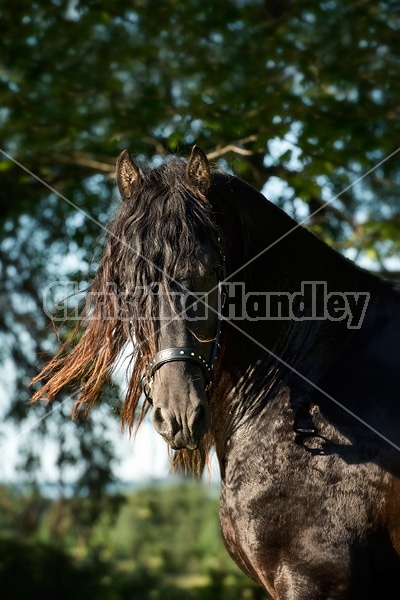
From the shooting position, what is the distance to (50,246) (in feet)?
27.5

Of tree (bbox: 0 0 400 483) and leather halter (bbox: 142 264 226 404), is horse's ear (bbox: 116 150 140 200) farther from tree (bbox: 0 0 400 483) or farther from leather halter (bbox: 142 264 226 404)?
tree (bbox: 0 0 400 483)

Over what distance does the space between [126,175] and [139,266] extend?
Result: 55 centimetres

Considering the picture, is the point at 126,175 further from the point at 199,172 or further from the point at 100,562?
the point at 100,562

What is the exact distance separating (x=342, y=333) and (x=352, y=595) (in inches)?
45.5

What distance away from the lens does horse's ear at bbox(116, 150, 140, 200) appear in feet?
11.0

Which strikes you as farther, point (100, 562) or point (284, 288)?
point (100, 562)

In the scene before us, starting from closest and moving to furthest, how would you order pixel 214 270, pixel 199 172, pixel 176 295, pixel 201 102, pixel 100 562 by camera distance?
1. pixel 176 295
2. pixel 214 270
3. pixel 199 172
4. pixel 201 102
5. pixel 100 562

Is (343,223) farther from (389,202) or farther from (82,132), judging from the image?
(82,132)

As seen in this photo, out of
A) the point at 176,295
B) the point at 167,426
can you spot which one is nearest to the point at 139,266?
the point at 176,295

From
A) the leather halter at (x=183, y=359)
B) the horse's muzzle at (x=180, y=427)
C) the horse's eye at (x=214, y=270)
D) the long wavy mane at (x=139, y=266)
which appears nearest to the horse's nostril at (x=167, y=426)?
the horse's muzzle at (x=180, y=427)

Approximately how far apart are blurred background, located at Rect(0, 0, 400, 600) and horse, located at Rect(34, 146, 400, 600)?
2.22 metres

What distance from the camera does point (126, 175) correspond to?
339 cm

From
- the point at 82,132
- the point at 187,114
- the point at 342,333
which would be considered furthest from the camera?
the point at 82,132

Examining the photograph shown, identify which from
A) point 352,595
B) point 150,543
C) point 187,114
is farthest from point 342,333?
point 150,543
